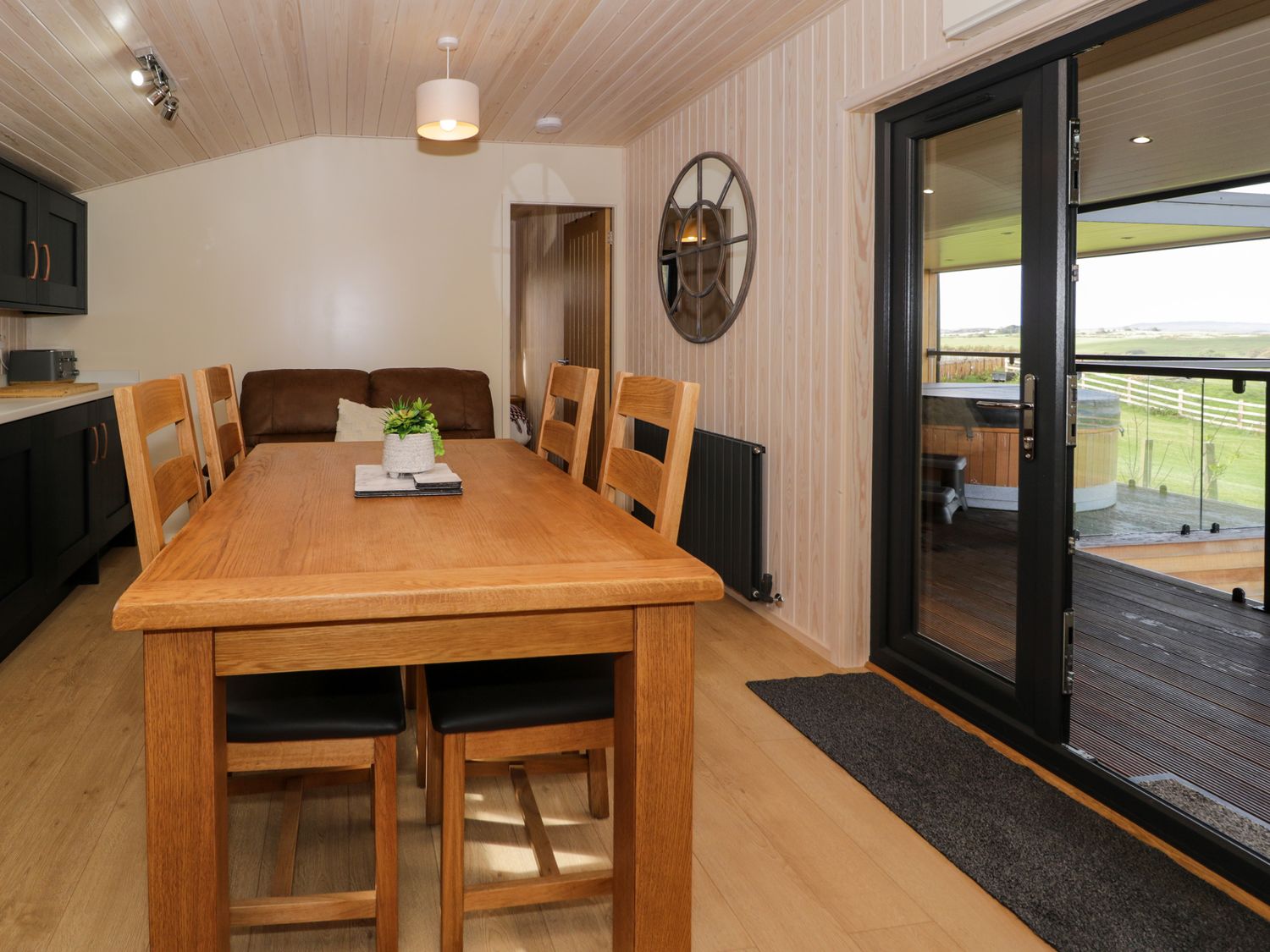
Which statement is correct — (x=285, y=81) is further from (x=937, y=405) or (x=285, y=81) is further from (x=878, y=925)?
(x=878, y=925)

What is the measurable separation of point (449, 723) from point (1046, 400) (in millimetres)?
1790

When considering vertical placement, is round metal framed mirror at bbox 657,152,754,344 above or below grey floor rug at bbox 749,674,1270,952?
above

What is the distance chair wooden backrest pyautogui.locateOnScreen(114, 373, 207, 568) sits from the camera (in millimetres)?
1601

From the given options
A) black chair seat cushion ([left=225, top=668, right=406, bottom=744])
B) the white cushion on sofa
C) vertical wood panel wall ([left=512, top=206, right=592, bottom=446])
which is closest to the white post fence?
the white cushion on sofa

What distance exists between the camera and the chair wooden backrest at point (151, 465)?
160cm

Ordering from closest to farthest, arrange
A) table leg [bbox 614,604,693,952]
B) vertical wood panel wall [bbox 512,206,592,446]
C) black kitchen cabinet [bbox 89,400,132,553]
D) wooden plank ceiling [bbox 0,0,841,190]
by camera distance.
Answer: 1. table leg [bbox 614,604,693,952]
2. wooden plank ceiling [bbox 0,0,841,190]
3. black kitchen cabinet [bbox 89,400,132,553]
4. vertical wood panel wall [bbox 512,206,592,446]

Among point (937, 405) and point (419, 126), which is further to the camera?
point (419, 126)

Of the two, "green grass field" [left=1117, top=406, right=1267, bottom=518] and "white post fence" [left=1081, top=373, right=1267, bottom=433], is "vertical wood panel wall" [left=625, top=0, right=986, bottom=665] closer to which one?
"white post fence" [left=1081, top=373, right=1267, bottom=433]

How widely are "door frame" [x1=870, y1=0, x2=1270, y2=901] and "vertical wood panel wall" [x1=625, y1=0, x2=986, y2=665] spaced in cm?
4

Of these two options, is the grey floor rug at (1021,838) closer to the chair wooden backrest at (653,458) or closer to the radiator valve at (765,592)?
the radiator valve at (765,592)

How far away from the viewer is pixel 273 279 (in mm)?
5574

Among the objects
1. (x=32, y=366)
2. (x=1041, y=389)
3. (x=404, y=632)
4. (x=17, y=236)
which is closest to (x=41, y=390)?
(x=32, y=366)

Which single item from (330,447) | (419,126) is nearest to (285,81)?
(419,126)

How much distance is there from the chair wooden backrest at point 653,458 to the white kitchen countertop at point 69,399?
146 cm
